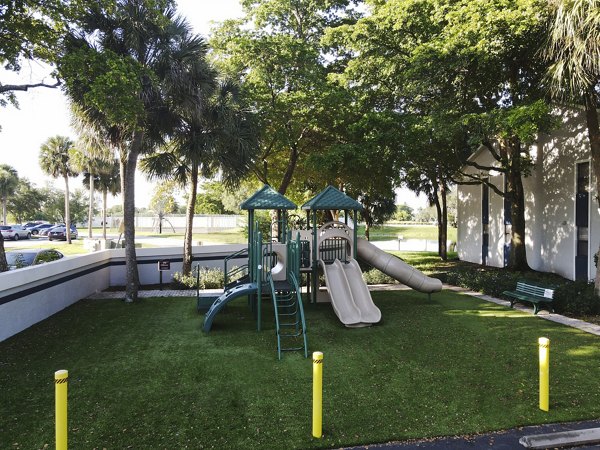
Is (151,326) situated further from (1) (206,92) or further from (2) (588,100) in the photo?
(2) (588,100)

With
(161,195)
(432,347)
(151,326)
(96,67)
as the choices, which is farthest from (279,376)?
(161,195)

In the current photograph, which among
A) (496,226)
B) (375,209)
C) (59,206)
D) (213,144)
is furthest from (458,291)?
(59,206)

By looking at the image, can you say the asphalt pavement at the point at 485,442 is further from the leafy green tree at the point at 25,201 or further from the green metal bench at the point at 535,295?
the leafy green tree at the point at 25,201

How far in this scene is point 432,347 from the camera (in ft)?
26.0

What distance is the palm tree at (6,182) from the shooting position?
54344 millimetres

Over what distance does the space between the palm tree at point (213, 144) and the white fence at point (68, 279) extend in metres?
1.78

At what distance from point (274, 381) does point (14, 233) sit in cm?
4043

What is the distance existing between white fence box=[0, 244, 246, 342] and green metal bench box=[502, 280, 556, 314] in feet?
34.7

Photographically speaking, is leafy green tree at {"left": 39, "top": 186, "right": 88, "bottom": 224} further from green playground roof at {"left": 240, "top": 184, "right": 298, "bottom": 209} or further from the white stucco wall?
the white stucco wall

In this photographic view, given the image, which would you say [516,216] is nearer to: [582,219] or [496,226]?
[582,219]

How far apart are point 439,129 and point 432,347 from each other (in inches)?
308

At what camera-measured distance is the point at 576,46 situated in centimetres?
950

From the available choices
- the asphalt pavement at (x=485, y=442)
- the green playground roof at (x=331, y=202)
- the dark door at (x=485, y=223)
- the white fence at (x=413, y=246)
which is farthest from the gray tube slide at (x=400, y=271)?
the white fence at (x=413, y=246)

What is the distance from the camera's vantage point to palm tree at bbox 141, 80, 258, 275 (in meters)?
13.9
